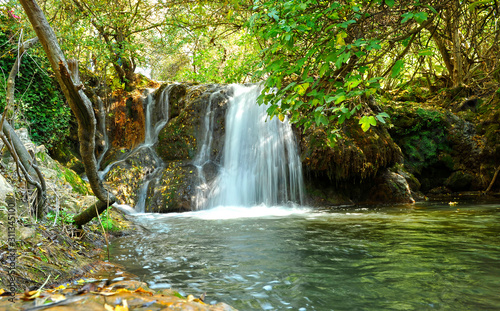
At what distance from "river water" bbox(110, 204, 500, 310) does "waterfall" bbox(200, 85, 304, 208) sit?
11.3 feet

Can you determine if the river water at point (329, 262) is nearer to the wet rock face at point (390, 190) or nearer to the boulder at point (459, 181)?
the wet rock face at point (390, 190)

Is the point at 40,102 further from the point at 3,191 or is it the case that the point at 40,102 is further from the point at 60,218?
the point at 3,191

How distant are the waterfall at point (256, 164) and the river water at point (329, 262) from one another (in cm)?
344

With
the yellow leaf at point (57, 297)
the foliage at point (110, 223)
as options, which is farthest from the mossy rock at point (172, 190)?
the yellow leaf at point (57, 297)

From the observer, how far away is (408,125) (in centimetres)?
1270

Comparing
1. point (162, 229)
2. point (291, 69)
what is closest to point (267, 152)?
point (162, 229)

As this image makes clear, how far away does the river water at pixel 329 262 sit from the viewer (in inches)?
114

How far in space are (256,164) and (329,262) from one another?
7095 mm

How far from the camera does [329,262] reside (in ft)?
13.0

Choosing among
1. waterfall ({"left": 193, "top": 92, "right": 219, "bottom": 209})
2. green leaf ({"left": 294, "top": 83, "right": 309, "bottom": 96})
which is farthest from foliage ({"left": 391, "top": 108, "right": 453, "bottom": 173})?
green leaf ({"left": 294, "top": 83, "right": 309, "bottom": 96})

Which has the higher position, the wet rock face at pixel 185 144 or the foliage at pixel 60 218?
the wet rock face at pixel 185 144

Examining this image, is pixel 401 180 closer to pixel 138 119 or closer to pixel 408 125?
pixel 408 125

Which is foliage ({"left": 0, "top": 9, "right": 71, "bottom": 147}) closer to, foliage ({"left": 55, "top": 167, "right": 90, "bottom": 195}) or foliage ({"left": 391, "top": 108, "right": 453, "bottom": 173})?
foliage ({"left": 55, "top": 167, "right": 90, "bottom": 195})

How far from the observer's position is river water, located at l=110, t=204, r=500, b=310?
9.52ft
